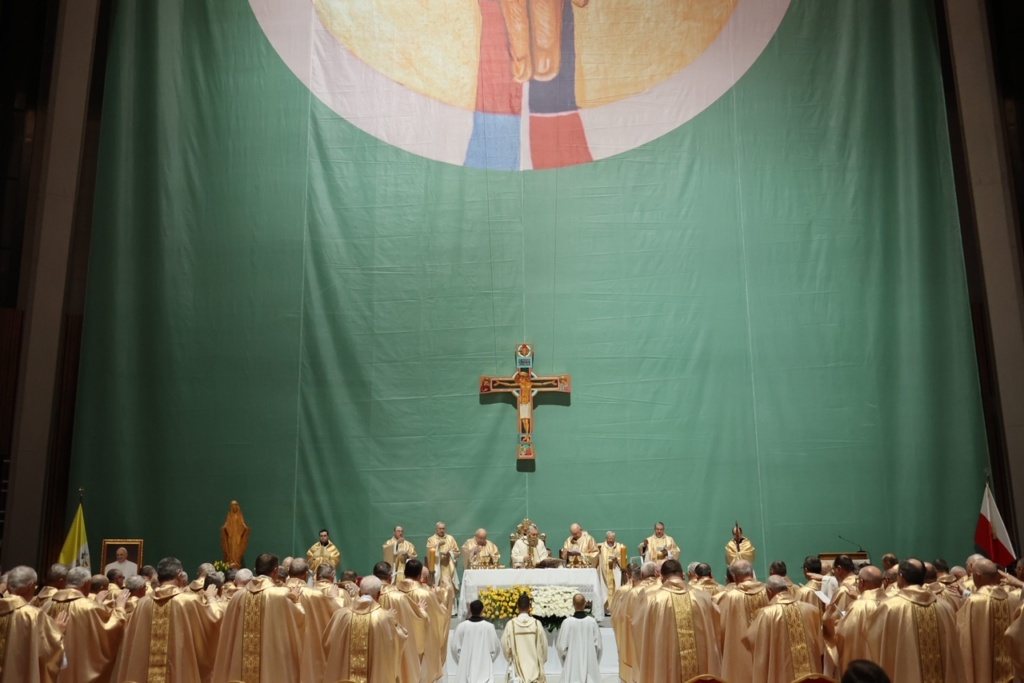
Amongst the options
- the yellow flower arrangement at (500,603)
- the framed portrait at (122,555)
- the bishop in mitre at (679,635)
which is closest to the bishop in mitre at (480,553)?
the yellow flower arrangement at (500,603)

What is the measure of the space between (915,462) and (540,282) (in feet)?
21.9

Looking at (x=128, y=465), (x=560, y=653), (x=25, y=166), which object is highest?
(x=25, y=166)

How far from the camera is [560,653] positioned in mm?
10031

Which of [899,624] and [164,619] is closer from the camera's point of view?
[899,624]

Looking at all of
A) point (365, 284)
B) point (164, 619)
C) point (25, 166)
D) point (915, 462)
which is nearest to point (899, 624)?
point (164, 619)

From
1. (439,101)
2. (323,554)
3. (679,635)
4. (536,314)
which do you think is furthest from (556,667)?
(439,101)

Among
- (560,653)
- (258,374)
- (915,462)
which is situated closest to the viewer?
(560,653)

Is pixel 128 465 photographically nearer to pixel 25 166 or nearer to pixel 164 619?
pixel 25 166

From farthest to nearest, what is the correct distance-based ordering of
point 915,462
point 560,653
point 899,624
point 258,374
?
point 258,374 → point 915,462 → point 560,653 → point 899,624

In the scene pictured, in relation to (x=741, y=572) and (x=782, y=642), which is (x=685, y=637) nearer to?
(x=741, y=572)

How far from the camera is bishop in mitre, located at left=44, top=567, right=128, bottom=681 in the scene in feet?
26.4

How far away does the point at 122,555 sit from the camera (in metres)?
14.7

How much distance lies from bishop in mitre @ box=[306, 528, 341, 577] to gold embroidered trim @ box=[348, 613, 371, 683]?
780 cm

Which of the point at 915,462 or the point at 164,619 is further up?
the point at 915,462
